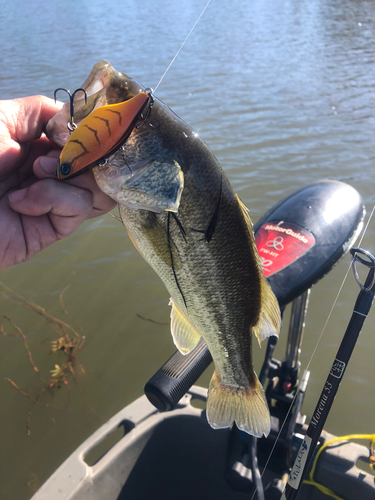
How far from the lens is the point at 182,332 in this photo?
169 cm

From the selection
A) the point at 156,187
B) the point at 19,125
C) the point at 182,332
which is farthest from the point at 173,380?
the point at 19,125

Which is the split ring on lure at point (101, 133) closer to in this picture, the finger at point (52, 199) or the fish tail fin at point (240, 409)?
the finger at point (52, 199)

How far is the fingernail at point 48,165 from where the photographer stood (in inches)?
59.2

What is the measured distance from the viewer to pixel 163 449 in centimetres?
259

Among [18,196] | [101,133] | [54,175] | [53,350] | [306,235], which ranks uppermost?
[101,133]

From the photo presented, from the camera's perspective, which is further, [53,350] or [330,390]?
[53,350]

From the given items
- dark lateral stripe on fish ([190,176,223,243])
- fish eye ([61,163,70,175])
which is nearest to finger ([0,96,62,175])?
fish eye ([61,163,70,175])

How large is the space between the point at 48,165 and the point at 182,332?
3.05ft

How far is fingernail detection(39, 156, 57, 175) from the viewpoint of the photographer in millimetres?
1505

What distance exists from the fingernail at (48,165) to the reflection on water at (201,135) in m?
2.91

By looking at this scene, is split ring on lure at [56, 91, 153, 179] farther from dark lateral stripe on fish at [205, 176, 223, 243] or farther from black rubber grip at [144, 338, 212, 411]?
black rubber grip at [144, 338, 212, 411]

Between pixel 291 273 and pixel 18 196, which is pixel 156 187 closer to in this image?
pixel 18 196

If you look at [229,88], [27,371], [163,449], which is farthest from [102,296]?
[229,88]

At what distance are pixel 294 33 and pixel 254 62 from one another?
18.9ft
